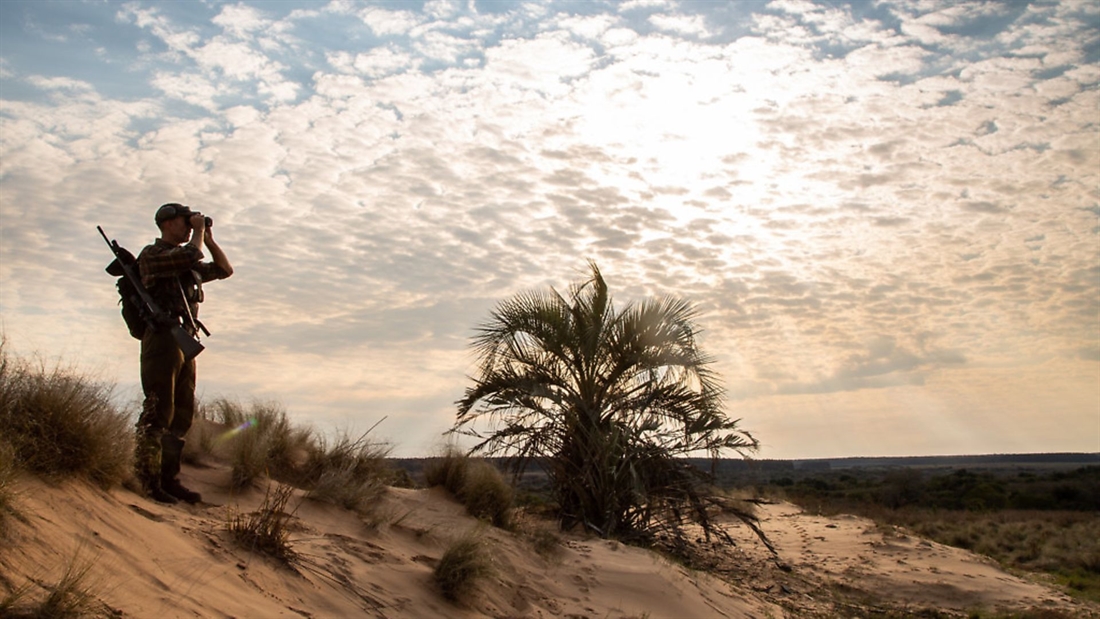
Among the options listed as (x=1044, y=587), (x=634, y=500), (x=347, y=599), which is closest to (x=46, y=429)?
(x=347, y=599)

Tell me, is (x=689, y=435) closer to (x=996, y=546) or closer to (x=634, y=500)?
(x=634, y=500)

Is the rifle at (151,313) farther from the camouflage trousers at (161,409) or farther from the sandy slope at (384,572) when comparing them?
the sandy slope at (384,572)

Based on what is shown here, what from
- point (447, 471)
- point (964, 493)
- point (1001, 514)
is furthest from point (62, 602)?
point (964, 493)

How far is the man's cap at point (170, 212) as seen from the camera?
6.53 metres

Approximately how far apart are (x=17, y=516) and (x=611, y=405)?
8598 millimetres

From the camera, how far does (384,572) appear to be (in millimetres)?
6711

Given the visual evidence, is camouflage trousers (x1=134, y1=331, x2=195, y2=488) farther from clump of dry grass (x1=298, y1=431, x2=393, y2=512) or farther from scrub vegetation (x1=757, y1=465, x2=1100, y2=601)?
scrub vegetation (x1=757, y1=465, x2=1100, y2=601)

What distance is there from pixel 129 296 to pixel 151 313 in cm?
30

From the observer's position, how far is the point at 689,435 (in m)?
12.0

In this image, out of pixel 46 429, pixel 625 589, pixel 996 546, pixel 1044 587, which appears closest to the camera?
pixel 46 429


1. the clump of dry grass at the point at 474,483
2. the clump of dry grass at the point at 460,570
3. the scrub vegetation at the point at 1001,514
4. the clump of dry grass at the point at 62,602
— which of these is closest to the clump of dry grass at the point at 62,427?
the clump of dry grass at the point at 62,602

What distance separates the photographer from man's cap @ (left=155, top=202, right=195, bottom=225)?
6.53 meters

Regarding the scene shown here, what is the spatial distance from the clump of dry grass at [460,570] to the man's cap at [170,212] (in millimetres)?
3423

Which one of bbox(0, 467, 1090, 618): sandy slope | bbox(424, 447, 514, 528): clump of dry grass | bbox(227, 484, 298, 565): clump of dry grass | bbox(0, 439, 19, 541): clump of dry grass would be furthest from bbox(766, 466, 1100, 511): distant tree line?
bbox(0, 439, 19, 541): clump of dry grass
